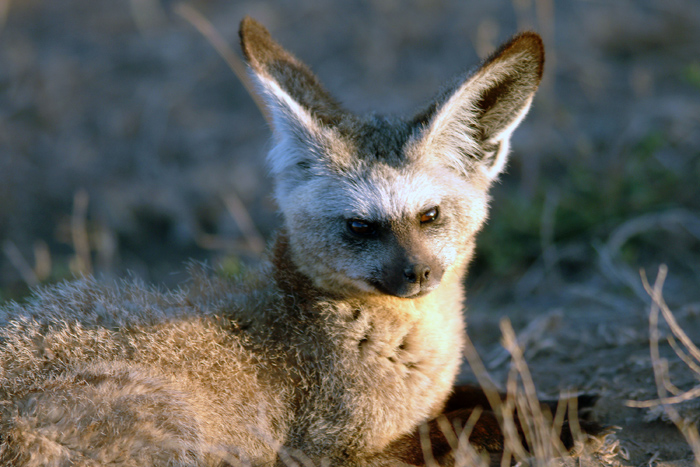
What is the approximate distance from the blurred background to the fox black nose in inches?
112

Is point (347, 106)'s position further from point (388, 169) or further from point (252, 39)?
point (388, 169)

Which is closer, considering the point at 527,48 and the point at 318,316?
the point at 527,48

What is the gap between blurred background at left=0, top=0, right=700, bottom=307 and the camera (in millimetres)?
6609

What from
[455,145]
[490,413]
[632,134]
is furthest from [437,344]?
[632,134]

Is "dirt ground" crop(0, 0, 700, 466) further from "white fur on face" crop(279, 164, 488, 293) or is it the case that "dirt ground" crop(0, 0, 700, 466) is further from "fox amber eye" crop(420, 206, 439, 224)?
"fox amber eye" crop(420, 206, 439, 224)

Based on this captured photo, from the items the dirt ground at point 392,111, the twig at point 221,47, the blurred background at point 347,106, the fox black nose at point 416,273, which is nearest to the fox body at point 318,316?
the fox black nose at point 416,273

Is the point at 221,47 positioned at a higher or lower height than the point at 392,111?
higher

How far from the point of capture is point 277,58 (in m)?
3.95

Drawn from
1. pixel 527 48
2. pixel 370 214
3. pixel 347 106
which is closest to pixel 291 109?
pixel 370 214

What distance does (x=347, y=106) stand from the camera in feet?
27.1

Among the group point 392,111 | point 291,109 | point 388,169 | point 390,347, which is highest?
point 392,111

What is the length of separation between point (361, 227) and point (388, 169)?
389 mm

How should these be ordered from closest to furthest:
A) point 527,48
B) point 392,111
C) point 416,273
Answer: point 416,273
point 527,48
point 392,111

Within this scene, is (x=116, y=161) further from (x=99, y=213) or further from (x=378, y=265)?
(x=378, y=265)
